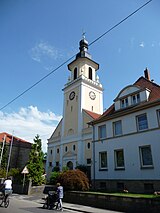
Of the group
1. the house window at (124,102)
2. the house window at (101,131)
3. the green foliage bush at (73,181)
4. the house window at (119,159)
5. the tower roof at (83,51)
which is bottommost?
the green foliage bush at (73,181)

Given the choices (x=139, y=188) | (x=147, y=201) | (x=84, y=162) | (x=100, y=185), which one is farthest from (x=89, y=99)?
(x=147, y=201)

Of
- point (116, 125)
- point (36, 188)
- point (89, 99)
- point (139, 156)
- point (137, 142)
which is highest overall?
point (89, 99)

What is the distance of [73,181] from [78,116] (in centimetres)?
1935

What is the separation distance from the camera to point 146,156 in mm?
18578

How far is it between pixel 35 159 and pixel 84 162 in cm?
875

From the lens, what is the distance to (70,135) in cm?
3628

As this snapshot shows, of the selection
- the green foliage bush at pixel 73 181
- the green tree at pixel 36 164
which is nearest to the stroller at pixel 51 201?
the green foliage bush at pixel 73 181

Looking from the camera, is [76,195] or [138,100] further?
[138,100]

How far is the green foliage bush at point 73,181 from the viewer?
17.2 meters

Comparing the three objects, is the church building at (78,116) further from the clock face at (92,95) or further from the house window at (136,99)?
the house window at (136,99)

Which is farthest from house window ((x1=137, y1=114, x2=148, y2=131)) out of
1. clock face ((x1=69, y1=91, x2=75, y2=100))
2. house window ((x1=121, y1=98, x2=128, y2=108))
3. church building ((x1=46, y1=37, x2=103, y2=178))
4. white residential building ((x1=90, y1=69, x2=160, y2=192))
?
clock face ((x1=69, y1=91, x2=75, y2=100))

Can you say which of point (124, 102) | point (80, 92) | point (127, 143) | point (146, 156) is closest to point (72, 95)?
point (80, 92)

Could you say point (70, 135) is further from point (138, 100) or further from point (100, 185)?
point (138, 100)

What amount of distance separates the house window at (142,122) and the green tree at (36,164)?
15.4 metres
